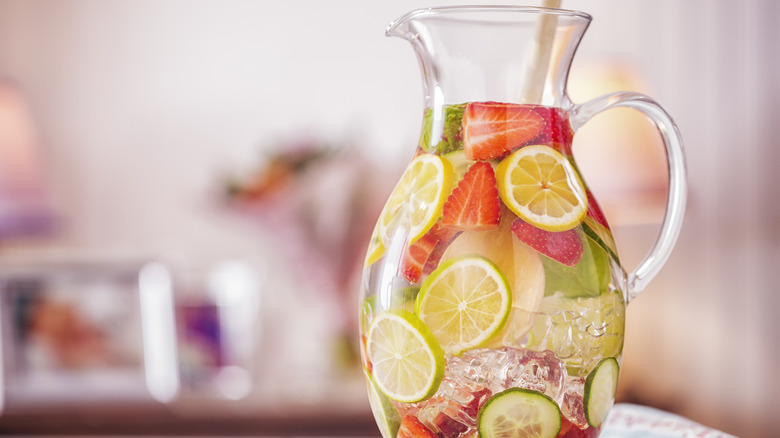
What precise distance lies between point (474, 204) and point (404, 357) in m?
0.10

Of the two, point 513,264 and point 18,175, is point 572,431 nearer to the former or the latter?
point 513,264

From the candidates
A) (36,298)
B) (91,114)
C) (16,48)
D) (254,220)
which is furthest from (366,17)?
(36,298)

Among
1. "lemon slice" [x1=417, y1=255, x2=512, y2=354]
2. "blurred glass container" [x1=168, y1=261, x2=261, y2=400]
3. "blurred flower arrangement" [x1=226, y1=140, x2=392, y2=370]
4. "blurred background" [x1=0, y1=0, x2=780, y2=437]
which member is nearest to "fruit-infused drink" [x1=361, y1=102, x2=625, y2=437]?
"lemon slice" [x1=417, y1=255, x2=512, y2=354]

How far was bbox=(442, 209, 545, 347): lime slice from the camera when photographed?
1.39ft

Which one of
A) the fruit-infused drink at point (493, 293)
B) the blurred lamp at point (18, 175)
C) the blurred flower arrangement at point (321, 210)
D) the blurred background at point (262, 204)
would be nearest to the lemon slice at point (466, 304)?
the fruit-infused drink at point (493, 293)

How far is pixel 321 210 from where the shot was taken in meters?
2.40

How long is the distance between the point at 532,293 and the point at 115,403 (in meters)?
2.08

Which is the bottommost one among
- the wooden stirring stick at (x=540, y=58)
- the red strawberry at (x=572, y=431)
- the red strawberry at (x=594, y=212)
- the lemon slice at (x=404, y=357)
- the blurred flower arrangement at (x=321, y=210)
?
the red strawberry at (x=572, y=431)

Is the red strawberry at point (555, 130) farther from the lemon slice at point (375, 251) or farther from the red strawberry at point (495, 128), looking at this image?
the lemon slice at point (375, 251)

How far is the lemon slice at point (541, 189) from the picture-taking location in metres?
0.45

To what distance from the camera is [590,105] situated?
503mm

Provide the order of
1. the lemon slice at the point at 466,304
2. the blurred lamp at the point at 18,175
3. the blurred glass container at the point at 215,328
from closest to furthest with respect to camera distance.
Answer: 1. the lemon slice at the point at 466,304
2. the blurred lamp at the point at 18,175
3. the blurred glass container at the point at 215,328

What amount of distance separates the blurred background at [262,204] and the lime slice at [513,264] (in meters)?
1.66

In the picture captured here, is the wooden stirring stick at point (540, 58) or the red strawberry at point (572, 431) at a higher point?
the wooden stirring stick at point (540, 58)
